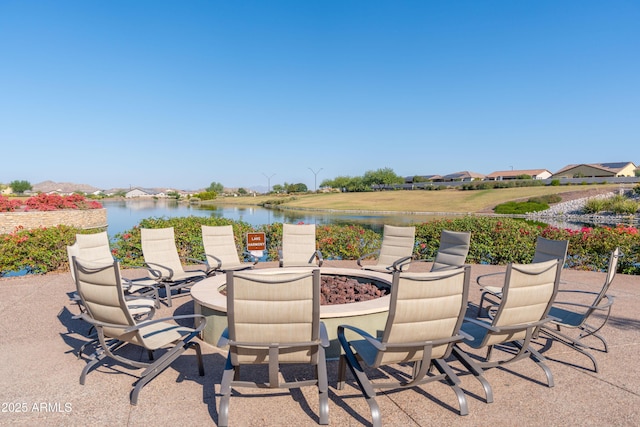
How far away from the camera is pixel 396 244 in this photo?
22.9 ft

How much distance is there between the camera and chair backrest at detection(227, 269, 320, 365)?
2.41 metres

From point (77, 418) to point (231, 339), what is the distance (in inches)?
54.1

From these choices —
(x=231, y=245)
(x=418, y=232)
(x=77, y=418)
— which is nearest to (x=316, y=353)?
(x=77, y=418)

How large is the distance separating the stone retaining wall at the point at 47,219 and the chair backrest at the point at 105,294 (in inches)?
700

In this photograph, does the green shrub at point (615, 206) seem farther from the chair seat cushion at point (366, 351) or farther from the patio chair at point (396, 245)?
the chair seat cushion at point (366, 351)

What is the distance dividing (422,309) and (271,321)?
3.68ft

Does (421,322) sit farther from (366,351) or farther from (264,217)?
(264,217)

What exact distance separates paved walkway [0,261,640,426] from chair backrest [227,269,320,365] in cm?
64

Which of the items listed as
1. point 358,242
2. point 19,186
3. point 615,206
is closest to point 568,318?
point 358,242

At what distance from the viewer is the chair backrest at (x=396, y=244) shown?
22.6ft

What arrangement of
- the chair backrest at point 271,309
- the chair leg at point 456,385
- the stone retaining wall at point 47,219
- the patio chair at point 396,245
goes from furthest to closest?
1. the stone retaining wall at point 47,219
2. the patio chair at point 396,245
3. the chair leg at point 456,385
4. the chair backrest at point 271,309

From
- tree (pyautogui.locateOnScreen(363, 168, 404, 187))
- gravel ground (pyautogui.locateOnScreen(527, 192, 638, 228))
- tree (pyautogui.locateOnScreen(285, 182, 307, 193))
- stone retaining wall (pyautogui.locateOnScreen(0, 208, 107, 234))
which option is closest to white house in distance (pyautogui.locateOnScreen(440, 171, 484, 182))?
tree (pyautogui.locateOnScreen(363, 168, 404, 187))

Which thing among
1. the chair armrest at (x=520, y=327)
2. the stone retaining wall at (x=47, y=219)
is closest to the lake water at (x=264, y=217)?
the stone retaining wall at (x=47, y=219)

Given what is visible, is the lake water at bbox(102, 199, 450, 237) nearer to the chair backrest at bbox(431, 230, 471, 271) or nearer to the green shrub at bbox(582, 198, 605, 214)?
the chair backrest at bbox(431, 230, 471, 271)
